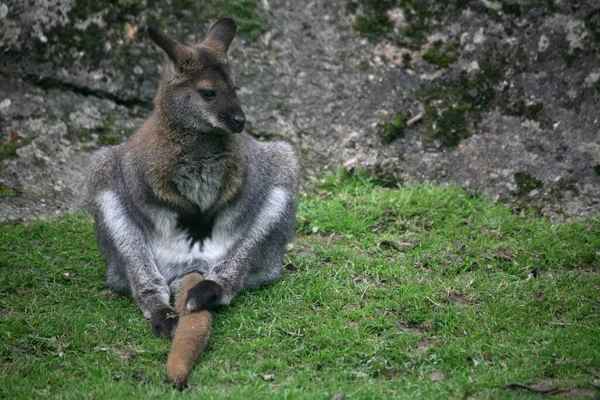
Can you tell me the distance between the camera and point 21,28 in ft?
27.1

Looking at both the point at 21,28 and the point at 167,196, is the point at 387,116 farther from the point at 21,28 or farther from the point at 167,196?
the point at 21,28

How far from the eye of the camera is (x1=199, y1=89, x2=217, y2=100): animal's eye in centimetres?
574

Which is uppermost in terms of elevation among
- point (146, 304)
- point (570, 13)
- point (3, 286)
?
point (570, 13)

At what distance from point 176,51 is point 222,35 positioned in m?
0.60

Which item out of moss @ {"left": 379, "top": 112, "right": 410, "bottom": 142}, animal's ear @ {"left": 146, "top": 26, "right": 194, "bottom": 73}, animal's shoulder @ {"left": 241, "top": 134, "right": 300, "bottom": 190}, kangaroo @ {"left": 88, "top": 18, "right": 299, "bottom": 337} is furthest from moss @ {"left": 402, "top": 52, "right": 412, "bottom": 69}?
animal's ear @ {"left": 146, "top": 26, "right": 194, "bottom": 73}

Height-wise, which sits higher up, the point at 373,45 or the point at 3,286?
the point at 373,45

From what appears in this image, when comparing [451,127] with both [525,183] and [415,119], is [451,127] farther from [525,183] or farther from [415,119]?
[525,183]

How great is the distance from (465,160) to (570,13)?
1825 millimetres

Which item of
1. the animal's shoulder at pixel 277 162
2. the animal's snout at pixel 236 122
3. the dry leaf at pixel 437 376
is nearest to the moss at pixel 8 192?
the animal's shoulder at pixel 277 162

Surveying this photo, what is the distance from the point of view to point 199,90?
18.9 ft

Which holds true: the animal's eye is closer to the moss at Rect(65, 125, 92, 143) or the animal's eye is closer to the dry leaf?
the dry leaf

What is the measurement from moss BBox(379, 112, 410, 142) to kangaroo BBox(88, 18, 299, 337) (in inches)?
79.8

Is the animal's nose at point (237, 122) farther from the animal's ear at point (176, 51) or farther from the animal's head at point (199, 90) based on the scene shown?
the animal's ear at point (176, 51)

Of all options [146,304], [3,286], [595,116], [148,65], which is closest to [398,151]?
[595,116]
